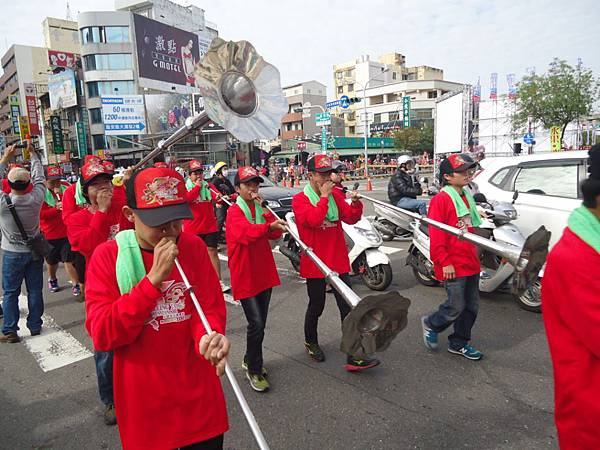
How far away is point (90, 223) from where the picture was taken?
3461 millimetres

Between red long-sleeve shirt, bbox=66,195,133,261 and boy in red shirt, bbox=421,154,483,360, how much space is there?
2.75 meters

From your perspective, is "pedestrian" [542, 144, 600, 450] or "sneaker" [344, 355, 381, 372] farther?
"sneaker" [344, 355, 381, 372]

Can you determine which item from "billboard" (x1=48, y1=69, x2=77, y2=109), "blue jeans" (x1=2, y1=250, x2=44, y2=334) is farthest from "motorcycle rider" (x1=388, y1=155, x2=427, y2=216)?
"billboard" (x1=48, y1=69, x2=77, y2=109)

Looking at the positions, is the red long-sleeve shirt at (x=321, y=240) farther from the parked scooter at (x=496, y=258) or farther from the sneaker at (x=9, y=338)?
the sneaker at (x=9, y=338)

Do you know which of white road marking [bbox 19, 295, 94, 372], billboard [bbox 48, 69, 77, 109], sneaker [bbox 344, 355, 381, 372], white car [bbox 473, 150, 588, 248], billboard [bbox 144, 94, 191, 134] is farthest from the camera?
billboard [bbox 48, 69, 77, 109]

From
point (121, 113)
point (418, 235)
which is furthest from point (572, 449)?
point (121, 113)

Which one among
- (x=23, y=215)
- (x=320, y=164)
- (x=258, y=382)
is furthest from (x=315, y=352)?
(x=23, y=215)

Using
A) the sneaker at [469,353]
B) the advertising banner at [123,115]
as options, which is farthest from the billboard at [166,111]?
the sneaker at [469,353]

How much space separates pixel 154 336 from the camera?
1796 millimetres

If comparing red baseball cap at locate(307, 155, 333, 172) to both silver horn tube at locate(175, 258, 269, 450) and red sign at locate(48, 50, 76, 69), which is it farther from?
red sign at locate(48, 50, 76, 69)

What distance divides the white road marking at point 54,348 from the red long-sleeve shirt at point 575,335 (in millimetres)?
4322

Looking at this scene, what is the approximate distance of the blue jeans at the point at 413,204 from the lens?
7.83 meters

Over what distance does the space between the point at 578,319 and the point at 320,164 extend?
8.09 feet

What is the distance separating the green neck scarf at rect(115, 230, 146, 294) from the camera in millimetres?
1734
